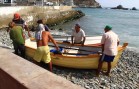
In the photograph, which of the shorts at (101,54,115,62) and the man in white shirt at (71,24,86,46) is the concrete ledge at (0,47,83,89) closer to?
the shorts at (101,54,115,62)

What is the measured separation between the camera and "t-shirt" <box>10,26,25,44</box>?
851cm

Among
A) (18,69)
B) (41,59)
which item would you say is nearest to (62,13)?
(41,59)

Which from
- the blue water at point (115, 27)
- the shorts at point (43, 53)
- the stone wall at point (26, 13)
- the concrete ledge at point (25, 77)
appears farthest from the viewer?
the blue water at point (115, 27)

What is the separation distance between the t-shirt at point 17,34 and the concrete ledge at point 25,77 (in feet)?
16.9

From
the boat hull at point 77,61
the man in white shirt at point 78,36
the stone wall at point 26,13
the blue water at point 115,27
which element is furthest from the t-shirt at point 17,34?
the blue water at point 115,27

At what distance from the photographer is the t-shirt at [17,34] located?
27.9 ft

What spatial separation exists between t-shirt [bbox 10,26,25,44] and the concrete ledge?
5153 mm

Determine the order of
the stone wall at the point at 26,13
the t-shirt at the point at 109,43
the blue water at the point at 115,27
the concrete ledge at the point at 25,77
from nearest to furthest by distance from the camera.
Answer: the concrete ledge at the point at 25,77 → the t-shirt at the point at 109,43 → the stone wall at the point at 26,13 → the blue water at the point at 115,27

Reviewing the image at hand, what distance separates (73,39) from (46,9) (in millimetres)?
26624

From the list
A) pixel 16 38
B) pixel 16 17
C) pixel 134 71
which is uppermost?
pixel 16 17

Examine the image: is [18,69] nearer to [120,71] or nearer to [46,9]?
[120,71]

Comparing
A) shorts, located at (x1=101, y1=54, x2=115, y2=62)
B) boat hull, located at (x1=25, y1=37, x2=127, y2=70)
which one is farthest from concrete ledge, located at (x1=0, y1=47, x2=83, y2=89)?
boat hull, located at (x1=25, y1=37, x2=127, y2=70)

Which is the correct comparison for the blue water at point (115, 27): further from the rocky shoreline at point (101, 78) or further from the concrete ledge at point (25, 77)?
the concrete ledge at point (25, 77)

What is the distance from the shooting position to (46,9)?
3666 centimetres
